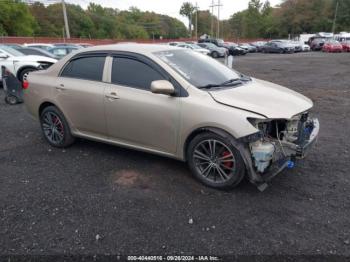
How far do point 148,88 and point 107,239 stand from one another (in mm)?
1909

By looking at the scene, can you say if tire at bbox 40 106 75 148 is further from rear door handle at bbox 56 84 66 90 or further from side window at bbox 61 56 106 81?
side window at bbox 61 56 106 81

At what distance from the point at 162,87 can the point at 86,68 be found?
1560mm

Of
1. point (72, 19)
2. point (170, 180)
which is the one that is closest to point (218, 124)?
point (170, 180)

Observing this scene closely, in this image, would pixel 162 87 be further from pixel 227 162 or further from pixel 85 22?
pixel 85 22

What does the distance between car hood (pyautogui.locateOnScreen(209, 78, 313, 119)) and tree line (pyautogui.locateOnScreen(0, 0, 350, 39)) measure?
2303 inches

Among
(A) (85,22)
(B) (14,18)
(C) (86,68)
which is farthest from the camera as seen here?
(A) (85,22)

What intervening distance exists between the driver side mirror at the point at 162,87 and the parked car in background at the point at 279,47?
36.8m

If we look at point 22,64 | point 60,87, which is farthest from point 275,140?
point 22,64

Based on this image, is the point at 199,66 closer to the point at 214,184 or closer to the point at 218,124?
the point at 218,124

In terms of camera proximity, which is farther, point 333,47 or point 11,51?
point 333,47

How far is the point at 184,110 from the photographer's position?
3.56 meters

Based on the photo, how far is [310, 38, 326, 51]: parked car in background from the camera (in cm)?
3991

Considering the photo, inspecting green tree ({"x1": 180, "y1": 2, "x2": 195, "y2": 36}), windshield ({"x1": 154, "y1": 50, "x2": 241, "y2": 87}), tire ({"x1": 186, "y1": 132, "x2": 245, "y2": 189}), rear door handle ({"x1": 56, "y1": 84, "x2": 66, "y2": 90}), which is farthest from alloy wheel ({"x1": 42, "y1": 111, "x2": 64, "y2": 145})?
green tree ({"x1": 180, "y1": 2, "x2": 195, "y2": 36})

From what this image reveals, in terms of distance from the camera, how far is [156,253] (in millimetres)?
2645
